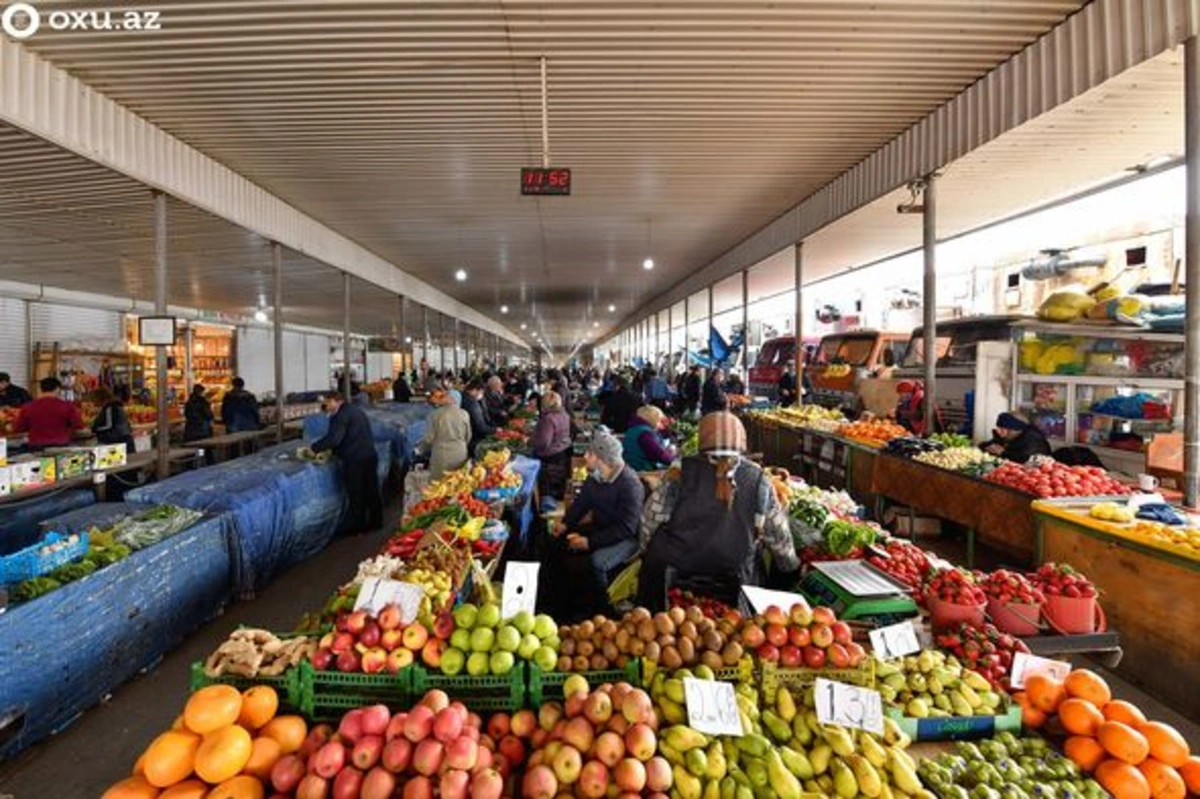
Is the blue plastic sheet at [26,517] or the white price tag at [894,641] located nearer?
the white price tag at [894,641]

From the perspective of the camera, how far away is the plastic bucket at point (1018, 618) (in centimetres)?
320

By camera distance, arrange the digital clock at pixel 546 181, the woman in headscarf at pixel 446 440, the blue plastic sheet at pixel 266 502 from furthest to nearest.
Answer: the woman in headscarf at pixel 446 440
the digital clock at pixel 546 181
the blue plastic sheet at pixel 266 502

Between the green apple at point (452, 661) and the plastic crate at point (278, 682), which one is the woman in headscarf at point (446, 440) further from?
the green apple at point (452, 661)

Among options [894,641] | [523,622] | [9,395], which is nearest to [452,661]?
[523,622]

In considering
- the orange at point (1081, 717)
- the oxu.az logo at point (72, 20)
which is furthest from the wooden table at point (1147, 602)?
the oxu.az logo at point (72, 20)

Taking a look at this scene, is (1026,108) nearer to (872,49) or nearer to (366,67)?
(872,49)

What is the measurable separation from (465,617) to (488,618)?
0.10 m

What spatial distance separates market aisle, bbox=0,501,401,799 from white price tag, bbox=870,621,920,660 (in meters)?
3.86

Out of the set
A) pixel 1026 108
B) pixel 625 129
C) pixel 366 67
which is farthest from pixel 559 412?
pixel 1026 108

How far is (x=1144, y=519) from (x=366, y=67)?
6.93 m

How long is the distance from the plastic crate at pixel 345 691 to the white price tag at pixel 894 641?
1.98m

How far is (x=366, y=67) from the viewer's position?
17.7ft

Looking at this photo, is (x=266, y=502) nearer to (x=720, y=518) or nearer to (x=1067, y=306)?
(x=720, y=518)

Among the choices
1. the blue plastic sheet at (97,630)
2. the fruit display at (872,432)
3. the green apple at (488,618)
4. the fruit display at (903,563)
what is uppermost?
the fruit display at (872,432)
